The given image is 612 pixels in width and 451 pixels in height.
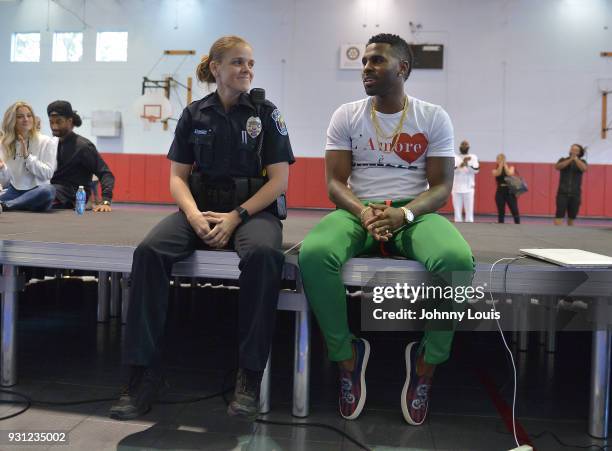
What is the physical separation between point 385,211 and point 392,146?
34cm

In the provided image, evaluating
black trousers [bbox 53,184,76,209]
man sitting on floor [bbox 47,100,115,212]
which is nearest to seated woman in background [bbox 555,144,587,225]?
man sitting on floor [bbox 47,100,115,212]

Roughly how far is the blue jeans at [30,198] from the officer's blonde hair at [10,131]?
10.2 inches

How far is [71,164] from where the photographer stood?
4.09 m

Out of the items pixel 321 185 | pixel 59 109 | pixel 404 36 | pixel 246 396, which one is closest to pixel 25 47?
pixel 321 185

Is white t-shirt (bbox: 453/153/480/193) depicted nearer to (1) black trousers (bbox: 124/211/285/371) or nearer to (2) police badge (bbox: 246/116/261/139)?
(2) police badge (bbox: 246/116/261/139)

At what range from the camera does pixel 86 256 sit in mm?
2068

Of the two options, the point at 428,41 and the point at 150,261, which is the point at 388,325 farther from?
A: the point at 428,41

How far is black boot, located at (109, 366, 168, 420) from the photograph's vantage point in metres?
1.70

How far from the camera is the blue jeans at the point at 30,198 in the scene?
3.71 metres

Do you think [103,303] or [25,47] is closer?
[103,303]

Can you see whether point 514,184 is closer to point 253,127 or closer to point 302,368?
point 253,127

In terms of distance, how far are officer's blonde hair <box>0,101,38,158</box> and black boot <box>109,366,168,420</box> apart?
8.44ft

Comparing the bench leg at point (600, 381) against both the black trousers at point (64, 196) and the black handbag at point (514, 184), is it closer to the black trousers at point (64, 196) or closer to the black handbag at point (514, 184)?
the black trousers at point (64, 196)

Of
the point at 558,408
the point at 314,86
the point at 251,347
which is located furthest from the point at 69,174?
the point at 314,86
